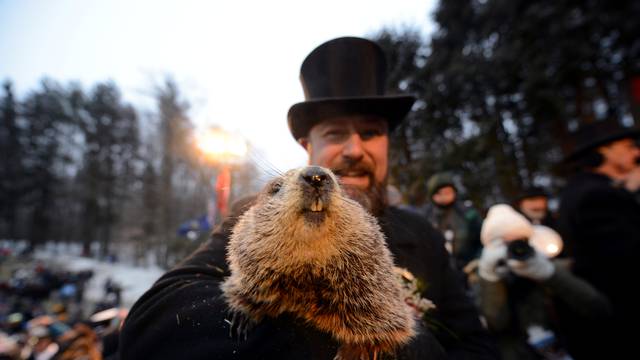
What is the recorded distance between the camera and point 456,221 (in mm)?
3568

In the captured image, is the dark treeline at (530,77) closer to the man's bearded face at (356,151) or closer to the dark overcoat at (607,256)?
the dark overcoat at (607,256)

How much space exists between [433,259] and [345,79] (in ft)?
4.42

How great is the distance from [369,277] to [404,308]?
0.79ft

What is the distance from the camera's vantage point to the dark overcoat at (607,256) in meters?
2.48

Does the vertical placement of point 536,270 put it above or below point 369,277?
below

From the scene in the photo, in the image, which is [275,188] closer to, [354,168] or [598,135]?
[354,168]

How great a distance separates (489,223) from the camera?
2500 millimetres

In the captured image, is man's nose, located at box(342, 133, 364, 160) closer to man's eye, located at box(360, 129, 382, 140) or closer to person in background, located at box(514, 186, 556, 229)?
man's eye, located at box(360, 129, 382, 140)

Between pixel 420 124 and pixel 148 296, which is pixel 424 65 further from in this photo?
pixel 148 296

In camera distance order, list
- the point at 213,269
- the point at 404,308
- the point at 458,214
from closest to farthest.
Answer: the point at 404,308, the point at 213,269, the point at 458,214

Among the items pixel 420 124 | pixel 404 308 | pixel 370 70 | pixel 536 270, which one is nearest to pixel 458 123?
pixel 420 124

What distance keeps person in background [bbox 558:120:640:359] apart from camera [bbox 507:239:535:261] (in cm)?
62

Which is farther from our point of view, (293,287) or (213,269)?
(213,269)

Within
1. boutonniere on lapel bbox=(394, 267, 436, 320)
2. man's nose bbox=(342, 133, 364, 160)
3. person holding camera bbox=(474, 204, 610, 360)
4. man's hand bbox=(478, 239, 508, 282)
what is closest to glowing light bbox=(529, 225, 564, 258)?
person holding camera bbox=(474, 204, 610, 360)
